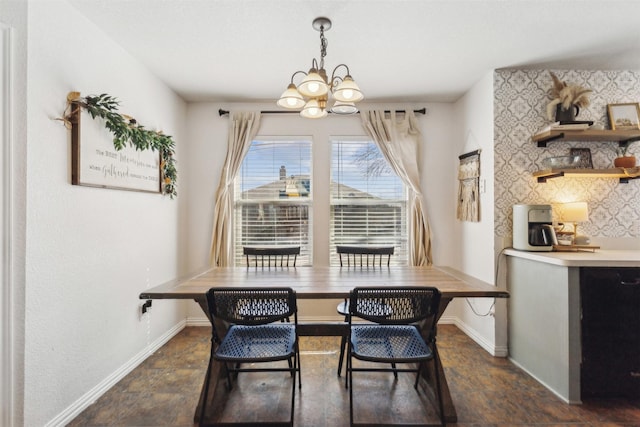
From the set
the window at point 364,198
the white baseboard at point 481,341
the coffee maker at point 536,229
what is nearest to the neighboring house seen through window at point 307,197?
the window at point 364,198

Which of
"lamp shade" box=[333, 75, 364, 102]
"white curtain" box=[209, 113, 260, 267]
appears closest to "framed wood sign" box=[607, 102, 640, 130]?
"lamp shade" box=[333, 75, 364, 102]

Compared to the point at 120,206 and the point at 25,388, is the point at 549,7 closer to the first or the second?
the point at 120,206

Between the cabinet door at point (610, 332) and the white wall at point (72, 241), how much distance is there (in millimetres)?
3177

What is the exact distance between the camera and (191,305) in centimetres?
363

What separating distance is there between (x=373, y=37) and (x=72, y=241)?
7.76 feet

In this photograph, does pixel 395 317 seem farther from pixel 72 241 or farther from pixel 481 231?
pixel 72 241

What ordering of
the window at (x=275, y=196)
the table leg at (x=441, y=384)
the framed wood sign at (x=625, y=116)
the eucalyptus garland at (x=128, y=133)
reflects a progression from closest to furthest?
1. the table leg at (x=441, y=384)
2. the eucalyptus garland at (x=128, y=133)
3. the framed wood sign at (x=625, y=116)
4. the window at (x=275, y=196)

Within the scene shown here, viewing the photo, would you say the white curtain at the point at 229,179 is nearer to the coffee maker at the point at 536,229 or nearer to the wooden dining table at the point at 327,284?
the wooden dining table at the point at 327,284

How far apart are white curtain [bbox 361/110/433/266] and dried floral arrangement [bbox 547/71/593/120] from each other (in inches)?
48.5

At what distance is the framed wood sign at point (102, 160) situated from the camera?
78.2 inches

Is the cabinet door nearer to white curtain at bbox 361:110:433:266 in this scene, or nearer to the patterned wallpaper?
the patterned wallpaper

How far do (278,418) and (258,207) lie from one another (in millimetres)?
2234

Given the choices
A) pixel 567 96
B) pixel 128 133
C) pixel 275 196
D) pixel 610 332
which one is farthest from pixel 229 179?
pixel 610 332

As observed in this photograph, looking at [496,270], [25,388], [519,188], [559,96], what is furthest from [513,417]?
[25,388]
